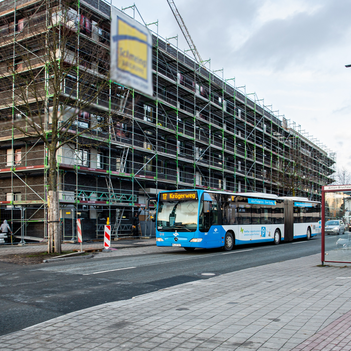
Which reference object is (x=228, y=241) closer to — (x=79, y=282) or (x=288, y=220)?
(x=288, y=220)

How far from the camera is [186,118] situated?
37.1 meters

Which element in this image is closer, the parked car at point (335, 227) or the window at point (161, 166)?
the parked car at point (335, 227)

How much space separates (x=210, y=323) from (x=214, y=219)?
11.9m

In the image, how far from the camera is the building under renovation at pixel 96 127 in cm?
1730

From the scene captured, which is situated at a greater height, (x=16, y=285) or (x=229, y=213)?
(x=229, y=213)

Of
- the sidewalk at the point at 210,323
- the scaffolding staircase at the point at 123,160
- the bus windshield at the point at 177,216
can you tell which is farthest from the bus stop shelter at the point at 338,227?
the scaffolding staircase at the point at 123,160

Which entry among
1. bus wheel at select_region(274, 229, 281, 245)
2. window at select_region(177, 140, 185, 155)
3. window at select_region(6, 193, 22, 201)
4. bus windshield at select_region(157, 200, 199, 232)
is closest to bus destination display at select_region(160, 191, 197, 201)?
bus windshield at select_region(157, 200, 199, 232)

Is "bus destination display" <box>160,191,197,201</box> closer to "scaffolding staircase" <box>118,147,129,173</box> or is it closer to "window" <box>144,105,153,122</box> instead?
"scaffolding staircase" <box>118,147,129,173</box>

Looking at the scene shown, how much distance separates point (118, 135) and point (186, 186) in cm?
956

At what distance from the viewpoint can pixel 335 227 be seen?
1205 cm

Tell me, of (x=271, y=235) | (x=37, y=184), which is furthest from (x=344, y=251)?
(x=37, y=184)

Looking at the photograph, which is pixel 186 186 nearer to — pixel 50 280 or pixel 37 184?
pixel 37 184

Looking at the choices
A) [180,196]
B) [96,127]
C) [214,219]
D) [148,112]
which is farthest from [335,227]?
[148,112]

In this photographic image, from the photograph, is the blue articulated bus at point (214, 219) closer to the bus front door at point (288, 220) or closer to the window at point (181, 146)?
the bus front door at point (288, 220)
